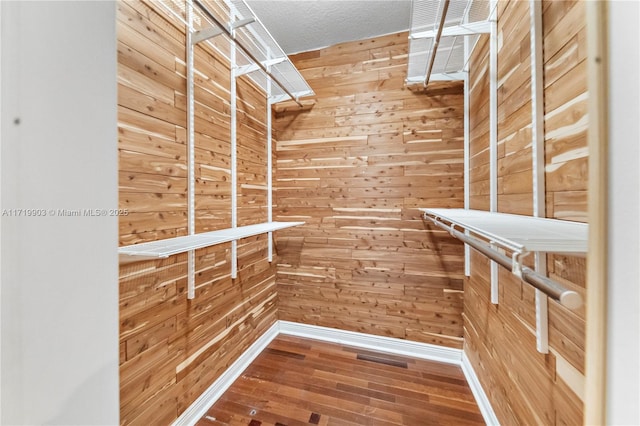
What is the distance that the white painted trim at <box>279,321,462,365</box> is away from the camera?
6.44ft

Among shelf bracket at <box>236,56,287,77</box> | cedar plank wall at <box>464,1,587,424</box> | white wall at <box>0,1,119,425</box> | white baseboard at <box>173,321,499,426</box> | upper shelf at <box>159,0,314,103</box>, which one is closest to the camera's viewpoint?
white wall at <box>0,1,119,425</box>

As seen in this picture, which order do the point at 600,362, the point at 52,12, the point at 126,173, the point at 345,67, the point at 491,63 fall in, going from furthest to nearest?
the point at 345,67, the point at 491,63, the point at 126,173, the point at 600,362, the point at 52,12

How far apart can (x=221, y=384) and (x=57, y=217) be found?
1.72 metres

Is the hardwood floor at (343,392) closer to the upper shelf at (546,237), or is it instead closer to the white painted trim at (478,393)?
the white painted trim at (478,393)

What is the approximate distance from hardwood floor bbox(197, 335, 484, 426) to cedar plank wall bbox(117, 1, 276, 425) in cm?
26

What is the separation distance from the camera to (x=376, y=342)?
2.10m

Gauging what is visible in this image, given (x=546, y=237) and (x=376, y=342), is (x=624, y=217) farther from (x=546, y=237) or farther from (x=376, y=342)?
(x=376, y=342)

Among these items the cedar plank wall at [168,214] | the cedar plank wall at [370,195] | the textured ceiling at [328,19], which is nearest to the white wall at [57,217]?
the cedar plank wall at [168,214]

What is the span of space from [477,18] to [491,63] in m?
0.32

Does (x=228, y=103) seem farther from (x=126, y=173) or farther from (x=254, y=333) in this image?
(x=254, y=333)

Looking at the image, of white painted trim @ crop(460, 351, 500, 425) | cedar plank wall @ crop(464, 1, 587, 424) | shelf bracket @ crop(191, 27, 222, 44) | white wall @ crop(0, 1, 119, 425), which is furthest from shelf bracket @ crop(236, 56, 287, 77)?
white painted trim @ crop(460, 351, 500, 425)

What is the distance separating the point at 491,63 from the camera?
4.47ft

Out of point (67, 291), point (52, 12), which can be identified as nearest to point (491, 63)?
point (52, 12)

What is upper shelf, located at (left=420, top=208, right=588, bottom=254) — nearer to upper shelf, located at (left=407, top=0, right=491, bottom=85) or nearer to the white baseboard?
upper shelf, located at (left=407, top=0, right=491, bottom=85)
